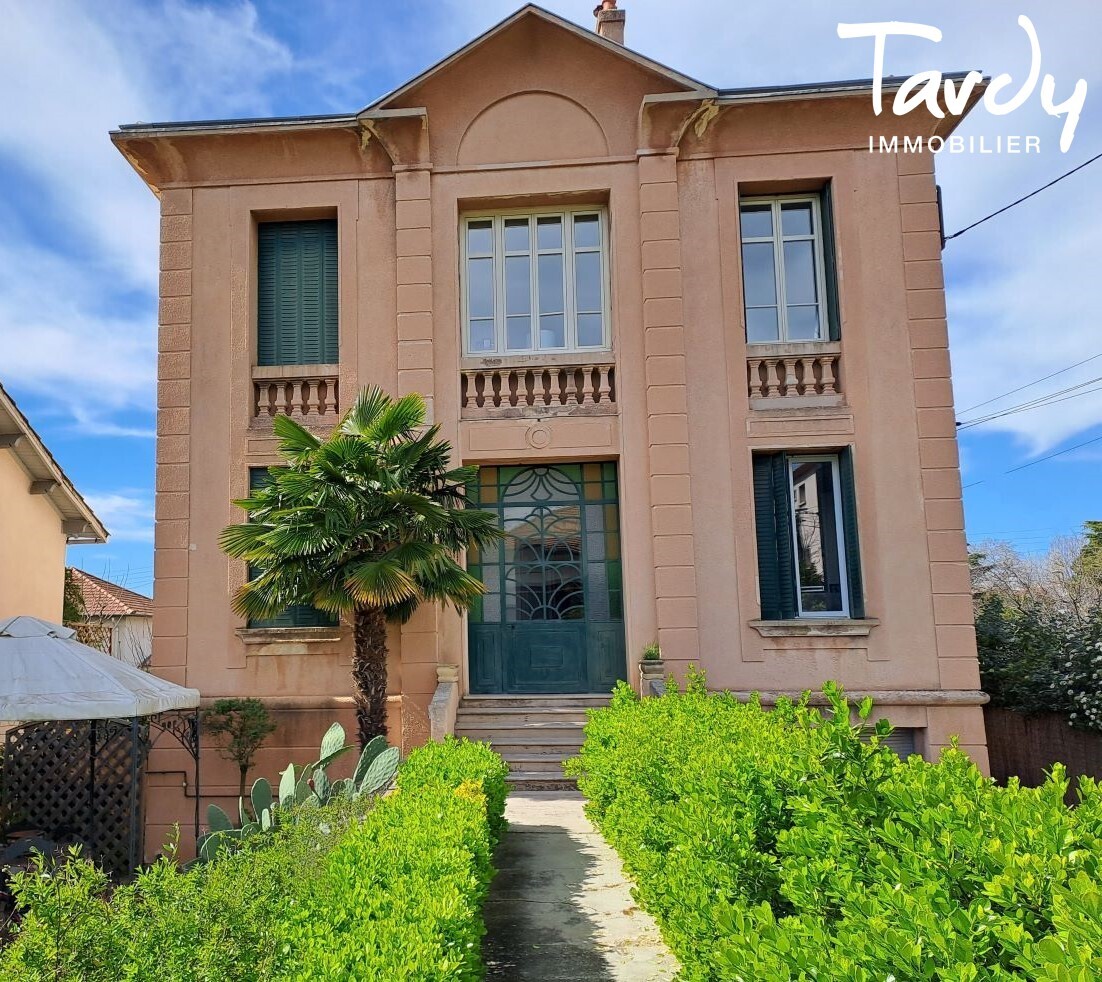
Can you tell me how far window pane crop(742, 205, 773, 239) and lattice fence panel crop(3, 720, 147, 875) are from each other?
10.6 metres

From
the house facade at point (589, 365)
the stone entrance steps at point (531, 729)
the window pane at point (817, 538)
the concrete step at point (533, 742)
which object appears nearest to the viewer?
the stone entrance steps at point (531, 729)

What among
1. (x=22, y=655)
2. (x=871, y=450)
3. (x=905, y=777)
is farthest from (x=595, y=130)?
(x=905, y=777)

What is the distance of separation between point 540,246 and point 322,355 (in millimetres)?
3656

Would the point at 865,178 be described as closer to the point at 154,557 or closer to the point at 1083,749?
the point at 1083,749

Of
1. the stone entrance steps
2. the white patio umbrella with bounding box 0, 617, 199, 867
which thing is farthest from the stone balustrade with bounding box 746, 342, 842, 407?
the white patio umbrella with bounding box 0, 617, 199, 867

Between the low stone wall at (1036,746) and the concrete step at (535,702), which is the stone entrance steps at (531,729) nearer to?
the concrete step at (535,702)

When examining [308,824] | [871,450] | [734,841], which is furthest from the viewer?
[871,450]

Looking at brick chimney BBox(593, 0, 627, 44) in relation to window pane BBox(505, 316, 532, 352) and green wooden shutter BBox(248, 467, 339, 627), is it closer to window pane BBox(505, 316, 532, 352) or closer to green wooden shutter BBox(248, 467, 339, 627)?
window pane BBox(505, 316, 532, 352)

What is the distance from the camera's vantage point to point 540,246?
12.6 meters

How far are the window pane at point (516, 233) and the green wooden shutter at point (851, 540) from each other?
18.6ft

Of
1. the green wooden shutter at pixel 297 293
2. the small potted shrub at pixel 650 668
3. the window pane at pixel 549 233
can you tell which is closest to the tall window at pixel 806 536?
the small potted shrub at pixel 650 668

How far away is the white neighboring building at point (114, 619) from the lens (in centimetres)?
2350

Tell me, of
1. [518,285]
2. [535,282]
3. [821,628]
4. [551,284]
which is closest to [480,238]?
[518,285]

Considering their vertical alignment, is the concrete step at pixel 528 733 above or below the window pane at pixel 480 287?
below
